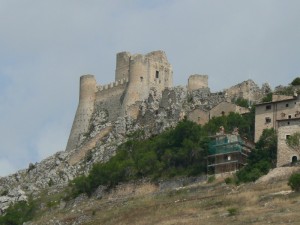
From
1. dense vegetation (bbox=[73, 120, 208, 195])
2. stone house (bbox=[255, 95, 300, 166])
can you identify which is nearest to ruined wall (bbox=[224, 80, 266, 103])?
dense vegetation (bbox=[73, 120, 208, 195])

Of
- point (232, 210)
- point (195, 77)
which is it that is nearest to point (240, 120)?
point (195, 77)

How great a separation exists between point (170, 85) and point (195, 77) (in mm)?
3412

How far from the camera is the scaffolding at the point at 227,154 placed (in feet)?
259

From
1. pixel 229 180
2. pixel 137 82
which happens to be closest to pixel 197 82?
pixel 137 82

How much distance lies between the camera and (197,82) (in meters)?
104

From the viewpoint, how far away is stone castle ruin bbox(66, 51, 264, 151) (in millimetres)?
96938

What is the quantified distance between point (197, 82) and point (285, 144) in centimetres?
2905

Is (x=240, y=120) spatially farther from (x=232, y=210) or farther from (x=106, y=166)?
(x=232, y=210)

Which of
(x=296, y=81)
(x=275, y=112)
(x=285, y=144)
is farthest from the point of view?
(x=296, y=81)

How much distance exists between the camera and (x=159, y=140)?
88.4 m

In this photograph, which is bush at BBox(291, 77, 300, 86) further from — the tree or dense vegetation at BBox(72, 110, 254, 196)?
the tree

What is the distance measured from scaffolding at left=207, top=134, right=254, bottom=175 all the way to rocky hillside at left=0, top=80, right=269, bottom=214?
14.1 m

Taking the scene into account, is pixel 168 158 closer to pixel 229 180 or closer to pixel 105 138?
pixel 229 180

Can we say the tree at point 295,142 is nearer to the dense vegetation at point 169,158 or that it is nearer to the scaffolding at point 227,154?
the scaffolding at point 227,154
